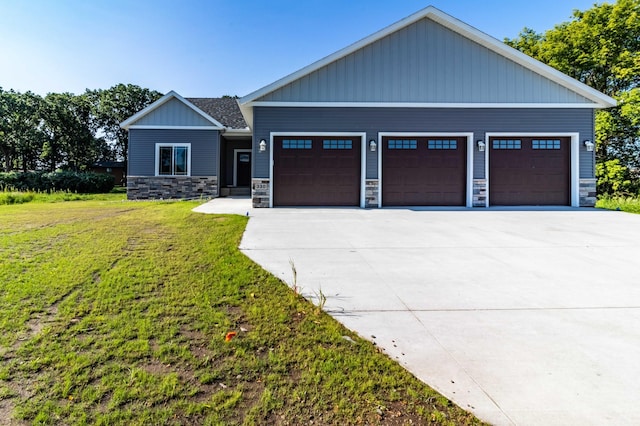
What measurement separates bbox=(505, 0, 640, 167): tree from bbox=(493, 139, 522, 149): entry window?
Result: 25.3 feet

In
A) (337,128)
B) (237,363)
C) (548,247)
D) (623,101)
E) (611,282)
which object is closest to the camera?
(237,363)

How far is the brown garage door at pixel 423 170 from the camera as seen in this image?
11508 mm

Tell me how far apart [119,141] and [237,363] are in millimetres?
37584

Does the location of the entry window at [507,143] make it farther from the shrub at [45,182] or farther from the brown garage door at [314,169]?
the shrub at [45,182]

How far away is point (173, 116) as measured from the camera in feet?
49.9

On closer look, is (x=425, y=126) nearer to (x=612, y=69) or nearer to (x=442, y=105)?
(x=442, y=105)

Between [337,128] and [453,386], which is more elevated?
[337,128]

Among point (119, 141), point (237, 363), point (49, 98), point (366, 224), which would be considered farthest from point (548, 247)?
point (119, 141)

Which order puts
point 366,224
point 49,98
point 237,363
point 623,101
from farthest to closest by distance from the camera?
point 49,98 < point 623,101 < point 366,224 < point 237,363

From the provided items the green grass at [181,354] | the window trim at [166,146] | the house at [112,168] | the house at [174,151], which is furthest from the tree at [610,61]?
the house at [112,168]

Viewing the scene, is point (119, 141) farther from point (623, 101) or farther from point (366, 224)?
point (623, 101)

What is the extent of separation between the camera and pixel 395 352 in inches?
95.9

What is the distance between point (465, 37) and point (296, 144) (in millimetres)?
6632

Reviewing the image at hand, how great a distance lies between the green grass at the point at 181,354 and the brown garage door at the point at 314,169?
7.16m
